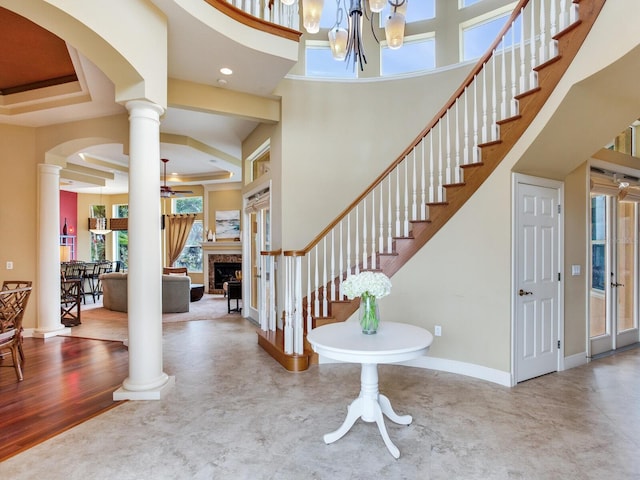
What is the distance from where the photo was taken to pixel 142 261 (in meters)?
3.03

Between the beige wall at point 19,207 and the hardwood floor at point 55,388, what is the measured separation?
45.0 inches

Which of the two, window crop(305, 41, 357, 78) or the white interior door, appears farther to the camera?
window crop(305, 41, 357, 78)

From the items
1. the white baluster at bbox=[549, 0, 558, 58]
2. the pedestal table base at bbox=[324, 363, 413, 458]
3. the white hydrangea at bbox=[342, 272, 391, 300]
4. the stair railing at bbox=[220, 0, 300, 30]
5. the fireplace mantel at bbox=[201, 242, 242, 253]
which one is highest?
the stair railing at bbox=[220, 0, 300, 30]

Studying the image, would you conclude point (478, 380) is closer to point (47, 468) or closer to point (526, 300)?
point (526, 300)

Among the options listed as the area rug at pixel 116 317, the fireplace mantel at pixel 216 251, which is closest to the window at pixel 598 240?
the area rug at pixel 116 317

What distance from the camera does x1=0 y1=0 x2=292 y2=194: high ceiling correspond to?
332 centimetres

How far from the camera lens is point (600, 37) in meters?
2.53

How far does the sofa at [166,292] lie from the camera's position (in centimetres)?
686

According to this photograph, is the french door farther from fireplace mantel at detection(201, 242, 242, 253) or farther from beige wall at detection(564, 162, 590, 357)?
fireplace mantel at detection(201, 242, 242, 253)

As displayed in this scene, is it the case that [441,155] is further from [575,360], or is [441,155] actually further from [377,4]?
[575,360]

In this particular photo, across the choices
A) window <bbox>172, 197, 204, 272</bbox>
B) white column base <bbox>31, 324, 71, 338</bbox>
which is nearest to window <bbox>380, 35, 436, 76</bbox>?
white column base <bbox>31, 324, 71, 338</bbox>

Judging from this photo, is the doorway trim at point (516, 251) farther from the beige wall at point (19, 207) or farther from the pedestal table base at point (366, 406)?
the beige wall at point (19, 207)

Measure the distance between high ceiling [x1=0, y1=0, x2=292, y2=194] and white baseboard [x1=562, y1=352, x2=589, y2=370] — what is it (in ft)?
15.0

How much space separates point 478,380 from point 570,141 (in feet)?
8.01
